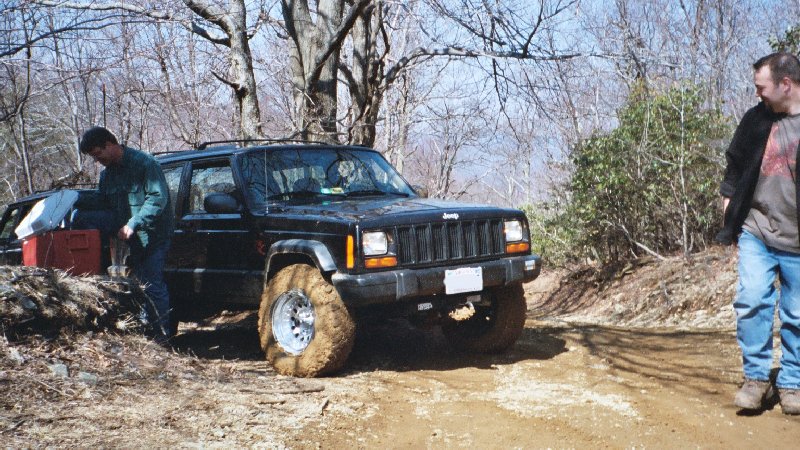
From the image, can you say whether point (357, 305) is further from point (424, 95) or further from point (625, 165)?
point (424, 95)

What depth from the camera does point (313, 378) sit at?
17.3ft

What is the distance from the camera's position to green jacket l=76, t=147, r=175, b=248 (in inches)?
229

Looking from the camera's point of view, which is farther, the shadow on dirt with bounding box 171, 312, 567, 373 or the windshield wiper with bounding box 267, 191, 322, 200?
the windshield wiper with bounding box 267, 191, 322, 200

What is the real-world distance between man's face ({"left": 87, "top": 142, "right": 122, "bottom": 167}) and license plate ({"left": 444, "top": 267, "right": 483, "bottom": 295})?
2.80 meters

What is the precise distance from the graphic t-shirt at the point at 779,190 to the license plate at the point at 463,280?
6.41ft

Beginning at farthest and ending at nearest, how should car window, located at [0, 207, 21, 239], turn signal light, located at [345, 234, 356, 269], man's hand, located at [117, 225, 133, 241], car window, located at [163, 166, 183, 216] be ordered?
car window, located at [0, 207, 21, 239] → car window, located at [163, 166, 183, 216] → man's hand, located at [117, 225, 133, 241] → turn signal light, located at [345, 234, 356, 269]

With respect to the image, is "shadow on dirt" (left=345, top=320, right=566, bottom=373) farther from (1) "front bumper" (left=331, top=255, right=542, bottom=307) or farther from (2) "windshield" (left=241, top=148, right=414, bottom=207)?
(2) "windshield" (left=241, top=148, right=414, bottom=207)

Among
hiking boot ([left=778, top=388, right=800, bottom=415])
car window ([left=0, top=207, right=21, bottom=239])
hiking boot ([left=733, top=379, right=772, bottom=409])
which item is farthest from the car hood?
car window ([left=0, top=207, right=21, bottom=239])

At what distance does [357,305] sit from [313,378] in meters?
0.65

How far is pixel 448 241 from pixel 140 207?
98.5 inches

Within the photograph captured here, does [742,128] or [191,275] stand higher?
[742,128]

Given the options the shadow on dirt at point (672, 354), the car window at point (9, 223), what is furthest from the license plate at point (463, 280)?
the car window at point (9, 223)

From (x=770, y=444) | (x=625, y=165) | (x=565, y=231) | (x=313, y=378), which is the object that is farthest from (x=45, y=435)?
(x=565, y=231)

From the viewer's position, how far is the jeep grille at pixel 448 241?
17.3 feet
